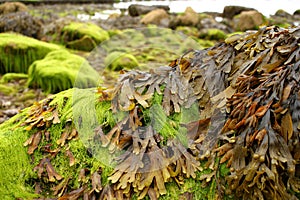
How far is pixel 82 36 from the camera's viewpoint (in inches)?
423

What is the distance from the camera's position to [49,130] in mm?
2668

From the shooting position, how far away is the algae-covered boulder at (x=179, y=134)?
2.08 meters

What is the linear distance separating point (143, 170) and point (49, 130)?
854mm

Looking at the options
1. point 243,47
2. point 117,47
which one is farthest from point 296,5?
point 243,47

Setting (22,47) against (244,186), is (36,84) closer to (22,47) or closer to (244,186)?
(22,47)

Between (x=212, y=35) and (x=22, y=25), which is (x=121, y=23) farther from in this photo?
(x=22, y=25)

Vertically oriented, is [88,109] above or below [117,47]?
above

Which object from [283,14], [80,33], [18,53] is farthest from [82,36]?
[283,14]

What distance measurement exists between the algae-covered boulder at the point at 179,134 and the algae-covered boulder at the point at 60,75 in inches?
135

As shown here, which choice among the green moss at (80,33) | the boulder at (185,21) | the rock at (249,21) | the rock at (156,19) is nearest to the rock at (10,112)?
the green moss at (80,33)

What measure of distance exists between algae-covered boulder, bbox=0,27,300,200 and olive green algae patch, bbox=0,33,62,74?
5.22 m

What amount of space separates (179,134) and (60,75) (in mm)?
4367

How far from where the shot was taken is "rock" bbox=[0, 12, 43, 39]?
1048 cm

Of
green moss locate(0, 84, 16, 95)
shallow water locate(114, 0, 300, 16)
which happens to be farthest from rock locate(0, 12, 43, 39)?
shallow water locate(114, 0, 300, 16)
